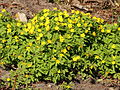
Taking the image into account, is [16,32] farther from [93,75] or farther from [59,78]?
[93,75]

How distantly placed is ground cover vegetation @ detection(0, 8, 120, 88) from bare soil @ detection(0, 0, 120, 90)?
0.38 ft

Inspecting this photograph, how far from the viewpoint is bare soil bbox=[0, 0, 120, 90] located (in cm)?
417

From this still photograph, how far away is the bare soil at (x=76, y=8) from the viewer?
4172 millimetres

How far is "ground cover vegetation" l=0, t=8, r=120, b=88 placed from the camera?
3.82 m

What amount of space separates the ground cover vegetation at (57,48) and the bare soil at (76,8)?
0.12 metres

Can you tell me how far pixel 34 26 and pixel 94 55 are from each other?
1.03 metres

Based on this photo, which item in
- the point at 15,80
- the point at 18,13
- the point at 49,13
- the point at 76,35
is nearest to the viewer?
the point at 15,80

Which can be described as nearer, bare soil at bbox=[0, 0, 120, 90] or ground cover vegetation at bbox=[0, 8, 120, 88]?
ground cover vegetation at bbox=[0, 8, 120, 88]

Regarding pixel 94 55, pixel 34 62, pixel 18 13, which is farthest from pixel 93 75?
pixel 18 13

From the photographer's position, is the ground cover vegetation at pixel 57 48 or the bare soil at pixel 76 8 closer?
the ground cover vegetation at pixel 57 48

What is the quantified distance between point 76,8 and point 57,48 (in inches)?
109

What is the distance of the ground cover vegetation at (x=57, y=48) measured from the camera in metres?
3.82

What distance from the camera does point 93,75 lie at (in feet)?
14.5

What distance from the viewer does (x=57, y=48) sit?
3791 mm
